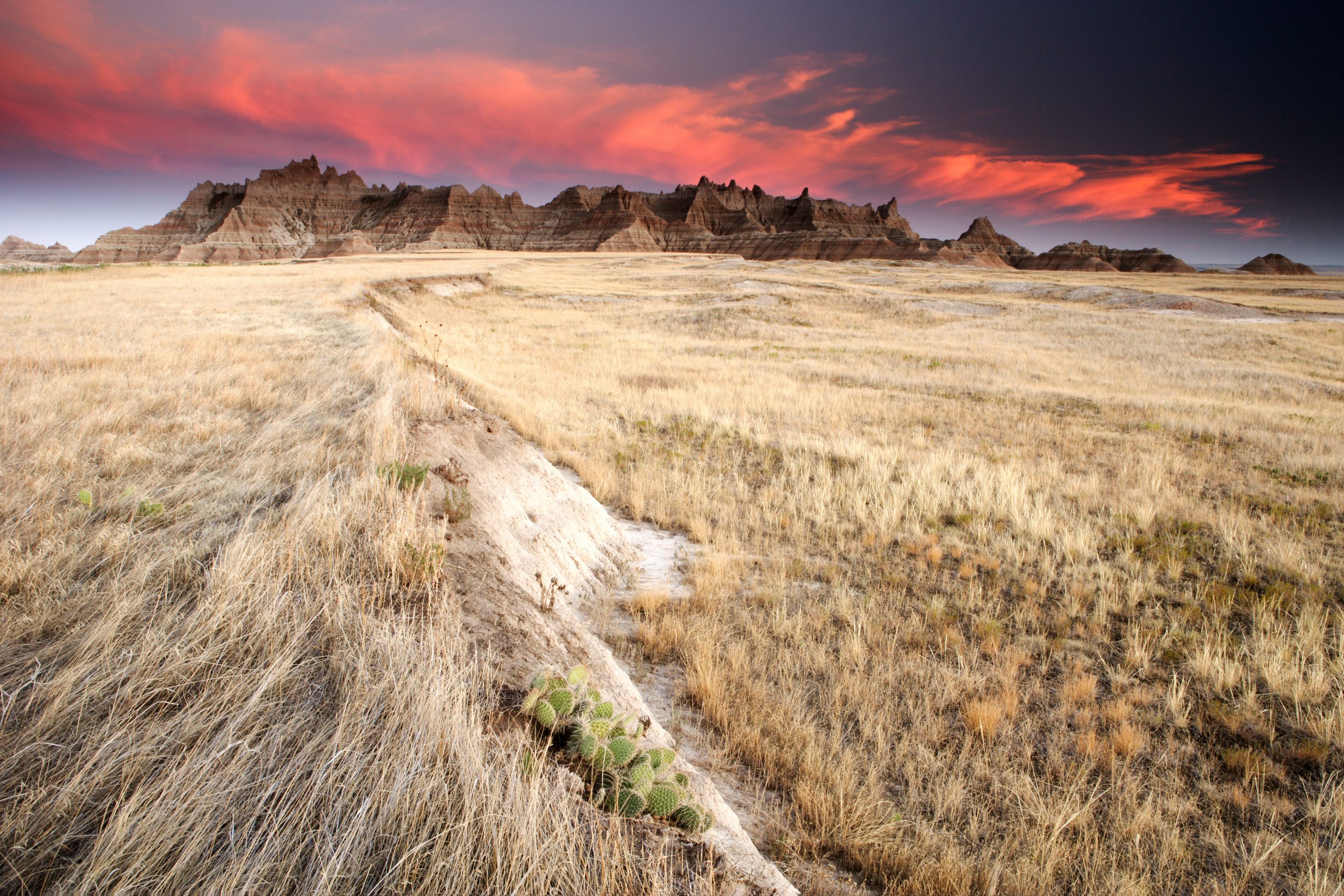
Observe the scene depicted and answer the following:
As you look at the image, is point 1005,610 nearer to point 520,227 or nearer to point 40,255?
point 520,227

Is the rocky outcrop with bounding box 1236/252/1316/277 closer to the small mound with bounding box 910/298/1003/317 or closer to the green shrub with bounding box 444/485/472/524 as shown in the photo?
the small mound with bounding box 910/298/1003/317

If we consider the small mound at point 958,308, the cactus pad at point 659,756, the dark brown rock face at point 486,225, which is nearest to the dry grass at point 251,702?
the cactus pad at point 659,756

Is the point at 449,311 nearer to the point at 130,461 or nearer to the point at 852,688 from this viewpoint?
the point at 130,461

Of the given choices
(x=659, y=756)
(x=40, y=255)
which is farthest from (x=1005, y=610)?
(x=40, y=255)

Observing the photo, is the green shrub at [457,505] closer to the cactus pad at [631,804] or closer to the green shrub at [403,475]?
the green shrub at [403,475]

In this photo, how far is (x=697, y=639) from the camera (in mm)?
4719

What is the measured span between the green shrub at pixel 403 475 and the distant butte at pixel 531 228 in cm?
14915

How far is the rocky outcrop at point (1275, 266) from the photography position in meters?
122

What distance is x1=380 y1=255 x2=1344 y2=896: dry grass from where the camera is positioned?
10.5 ft

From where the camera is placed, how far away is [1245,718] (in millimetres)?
4023

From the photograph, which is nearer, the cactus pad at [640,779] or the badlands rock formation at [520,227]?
the cactus pad at [640,779]

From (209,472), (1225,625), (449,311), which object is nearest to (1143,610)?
(1225,625)

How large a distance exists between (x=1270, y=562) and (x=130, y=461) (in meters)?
11.1

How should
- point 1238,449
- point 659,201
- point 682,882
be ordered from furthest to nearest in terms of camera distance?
point 659,201
point 1238,449
point 682,882
